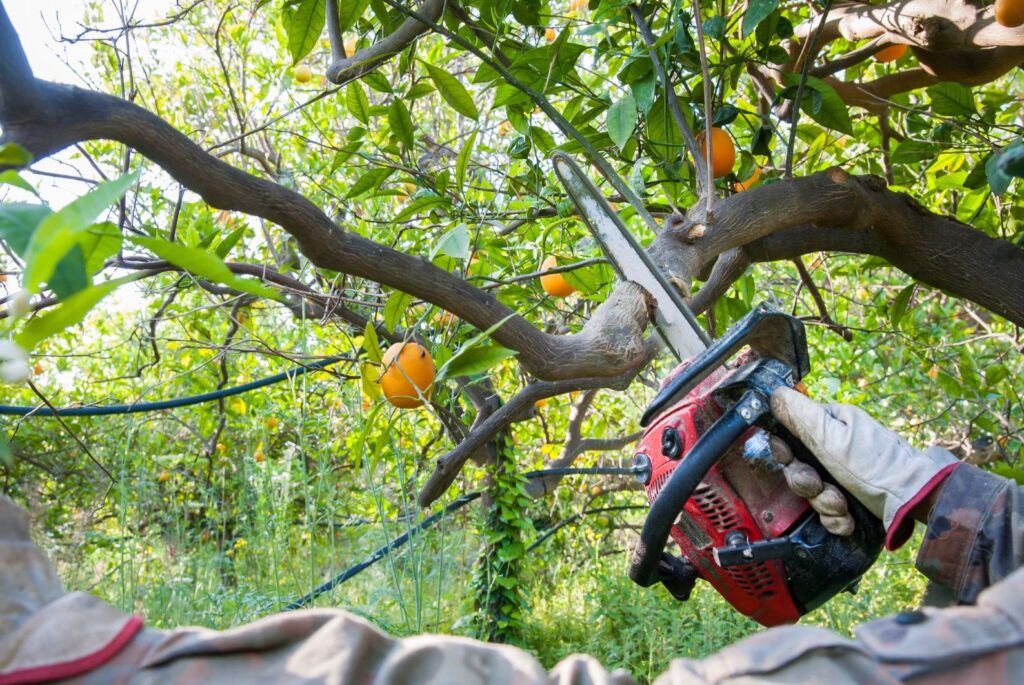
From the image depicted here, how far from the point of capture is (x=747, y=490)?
119 cm

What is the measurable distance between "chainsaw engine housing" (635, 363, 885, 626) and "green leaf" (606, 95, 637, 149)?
20.4 inches

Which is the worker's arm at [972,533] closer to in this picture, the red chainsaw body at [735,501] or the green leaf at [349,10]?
the red chainsaw body at [735,501]

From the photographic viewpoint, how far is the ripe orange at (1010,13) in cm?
157

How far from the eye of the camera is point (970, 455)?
10.2 ft

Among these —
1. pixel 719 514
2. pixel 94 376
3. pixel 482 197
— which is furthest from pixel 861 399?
pixel 94 376

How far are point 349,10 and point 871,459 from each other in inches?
43.5

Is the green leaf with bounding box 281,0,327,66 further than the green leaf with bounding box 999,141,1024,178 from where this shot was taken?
Yes

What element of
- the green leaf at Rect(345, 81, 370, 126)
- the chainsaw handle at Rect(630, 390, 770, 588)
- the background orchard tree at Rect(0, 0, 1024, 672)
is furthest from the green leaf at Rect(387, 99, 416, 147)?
the chainsaw handle at Rect(630, 390, 770, 588)

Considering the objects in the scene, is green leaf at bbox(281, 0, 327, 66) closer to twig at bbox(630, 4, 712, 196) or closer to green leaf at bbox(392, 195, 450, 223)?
green leaf at bbox(392, 195, 450, 223)

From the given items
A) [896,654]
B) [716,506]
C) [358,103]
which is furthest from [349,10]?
[896,654]

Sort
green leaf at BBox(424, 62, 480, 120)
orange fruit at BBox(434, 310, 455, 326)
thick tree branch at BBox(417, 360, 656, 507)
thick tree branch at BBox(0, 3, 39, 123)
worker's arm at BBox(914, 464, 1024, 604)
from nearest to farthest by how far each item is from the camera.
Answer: thick tree branch at BBox(0, 3, 39, 123) → worker's arm at BBox(914, 464, 1024, 604) → green leaf at BBox(424, 62, 480, 120) → orange fruit at BBox(434, 310, 455, 326) → thick tree branch at BBox(417, 360, 656, 507)

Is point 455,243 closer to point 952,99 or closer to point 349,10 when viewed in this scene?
point 349,10

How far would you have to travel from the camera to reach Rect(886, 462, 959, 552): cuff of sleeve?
100 centimetres

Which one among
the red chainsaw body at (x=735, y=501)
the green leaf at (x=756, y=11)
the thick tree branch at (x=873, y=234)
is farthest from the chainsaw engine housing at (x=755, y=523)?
the green leaf at (x=756, y=11)
